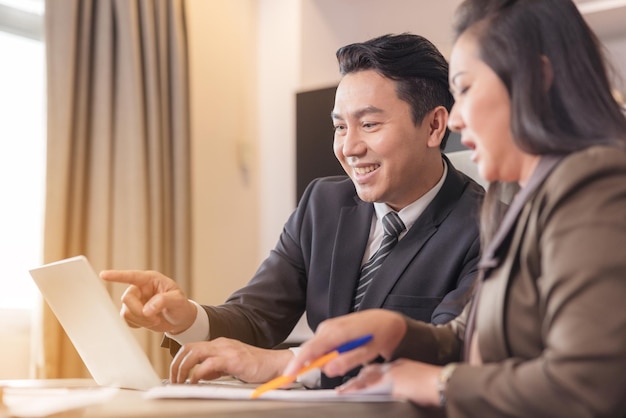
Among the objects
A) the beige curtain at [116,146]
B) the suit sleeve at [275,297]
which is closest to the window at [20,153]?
the beige curtain at [116,146]

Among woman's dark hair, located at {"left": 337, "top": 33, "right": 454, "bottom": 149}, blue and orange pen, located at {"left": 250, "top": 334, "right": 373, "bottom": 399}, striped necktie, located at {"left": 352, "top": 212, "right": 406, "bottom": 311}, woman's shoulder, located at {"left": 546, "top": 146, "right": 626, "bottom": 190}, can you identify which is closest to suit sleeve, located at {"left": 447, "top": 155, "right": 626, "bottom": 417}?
woman's shoulder, located at {"left": 546, "top": 146, "right": 626, "bottom": 190}

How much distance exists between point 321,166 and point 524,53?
2.28 m

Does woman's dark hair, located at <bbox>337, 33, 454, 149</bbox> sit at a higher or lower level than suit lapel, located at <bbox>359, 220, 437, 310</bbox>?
higher

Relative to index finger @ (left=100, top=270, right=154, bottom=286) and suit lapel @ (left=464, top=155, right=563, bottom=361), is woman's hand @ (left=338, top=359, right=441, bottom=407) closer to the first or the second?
suit lapel @ (left=464, top=155, right=563, bottom=361)

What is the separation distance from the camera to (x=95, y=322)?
1.13 meters

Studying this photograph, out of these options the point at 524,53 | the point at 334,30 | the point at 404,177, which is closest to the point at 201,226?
the point at 334,30

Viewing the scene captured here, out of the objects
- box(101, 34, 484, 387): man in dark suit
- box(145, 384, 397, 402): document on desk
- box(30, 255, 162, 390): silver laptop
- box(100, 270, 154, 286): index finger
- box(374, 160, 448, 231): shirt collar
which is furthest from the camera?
box(374, 160, 448, 231): shirt collar

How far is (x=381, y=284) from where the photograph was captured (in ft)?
5.10

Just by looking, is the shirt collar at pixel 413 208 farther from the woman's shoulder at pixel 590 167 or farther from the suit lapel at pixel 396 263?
the woman's shoulder at pixel 590 167

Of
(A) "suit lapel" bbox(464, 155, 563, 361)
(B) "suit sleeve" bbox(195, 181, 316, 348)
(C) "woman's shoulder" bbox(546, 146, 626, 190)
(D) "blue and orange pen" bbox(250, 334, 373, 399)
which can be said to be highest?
(C) "woman's shoulder" bbox(546, 146, 626, 190)

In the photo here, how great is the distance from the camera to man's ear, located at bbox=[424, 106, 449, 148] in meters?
1.73

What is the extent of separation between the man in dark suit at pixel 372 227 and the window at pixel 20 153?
3.92 feet

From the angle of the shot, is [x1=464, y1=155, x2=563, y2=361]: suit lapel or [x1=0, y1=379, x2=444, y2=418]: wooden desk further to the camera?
[x1=464, y1=155, x2=563, y2=361]: suit lapel

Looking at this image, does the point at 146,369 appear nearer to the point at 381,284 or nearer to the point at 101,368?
the point at 101,368
